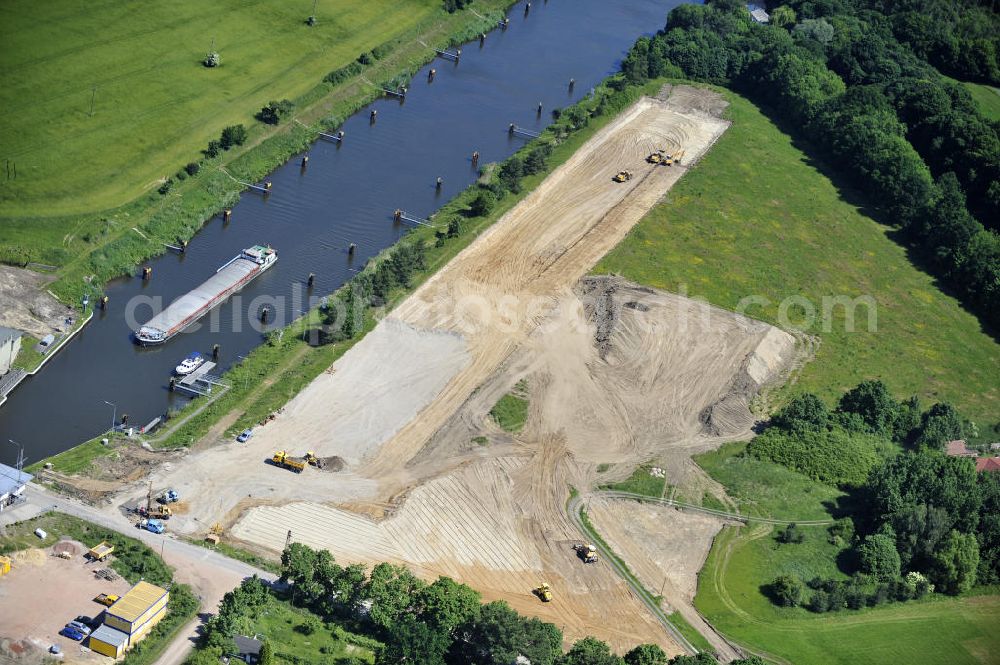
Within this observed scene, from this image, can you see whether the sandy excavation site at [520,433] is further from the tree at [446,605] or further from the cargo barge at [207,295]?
the cargo barge at [207,295]

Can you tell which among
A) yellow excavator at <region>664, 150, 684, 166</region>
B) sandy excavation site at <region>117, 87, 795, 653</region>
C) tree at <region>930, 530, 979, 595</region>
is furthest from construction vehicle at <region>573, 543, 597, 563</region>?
yellow excavator at <region>664, 150, 684, 166</region>

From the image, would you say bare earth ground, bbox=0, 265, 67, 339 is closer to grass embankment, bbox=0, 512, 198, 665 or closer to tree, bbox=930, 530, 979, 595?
grass embankment, bbox=0, 512, 198, 665

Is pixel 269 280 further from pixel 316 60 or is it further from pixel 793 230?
pixel 793 230

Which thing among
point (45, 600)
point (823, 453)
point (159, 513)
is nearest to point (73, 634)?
point (45, 600)

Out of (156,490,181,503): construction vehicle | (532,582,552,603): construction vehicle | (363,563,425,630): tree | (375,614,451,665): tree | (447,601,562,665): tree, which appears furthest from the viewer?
(156,490,181,503): construction vehicle

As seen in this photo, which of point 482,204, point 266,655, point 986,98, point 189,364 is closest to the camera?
point 266,655

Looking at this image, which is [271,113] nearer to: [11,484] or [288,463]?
[288,463]
